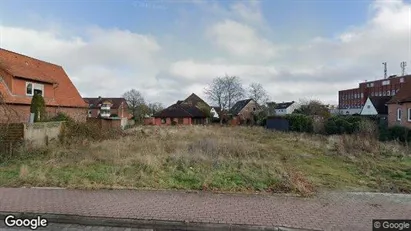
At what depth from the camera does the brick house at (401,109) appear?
27.0 meters

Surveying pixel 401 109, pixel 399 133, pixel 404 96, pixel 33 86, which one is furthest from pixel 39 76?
pixel 404 96

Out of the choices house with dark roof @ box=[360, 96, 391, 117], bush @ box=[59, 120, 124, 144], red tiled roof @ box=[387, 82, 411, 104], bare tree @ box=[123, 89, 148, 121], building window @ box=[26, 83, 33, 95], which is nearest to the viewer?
bush @ box=[59, 120, 124, 144]

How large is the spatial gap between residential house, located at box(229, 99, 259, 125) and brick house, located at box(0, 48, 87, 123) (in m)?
36.7

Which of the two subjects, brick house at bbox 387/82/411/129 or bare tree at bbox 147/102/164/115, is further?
bare tree at bbox 147/102/164/115

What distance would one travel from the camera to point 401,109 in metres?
28.8

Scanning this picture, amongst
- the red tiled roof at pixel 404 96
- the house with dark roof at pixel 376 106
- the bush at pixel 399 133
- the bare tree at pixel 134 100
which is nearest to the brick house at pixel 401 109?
the red tiled roof at pixel 404 96

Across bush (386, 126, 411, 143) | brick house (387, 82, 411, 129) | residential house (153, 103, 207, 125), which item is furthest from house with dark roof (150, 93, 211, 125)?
bush (386, 126, 411, 143)

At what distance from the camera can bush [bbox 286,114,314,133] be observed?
31.4 meters

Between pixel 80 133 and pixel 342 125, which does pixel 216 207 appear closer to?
pixel 80 133

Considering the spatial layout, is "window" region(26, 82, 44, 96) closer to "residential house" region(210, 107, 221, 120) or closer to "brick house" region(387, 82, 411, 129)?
"brick house" region(387, 82, 411, 129)

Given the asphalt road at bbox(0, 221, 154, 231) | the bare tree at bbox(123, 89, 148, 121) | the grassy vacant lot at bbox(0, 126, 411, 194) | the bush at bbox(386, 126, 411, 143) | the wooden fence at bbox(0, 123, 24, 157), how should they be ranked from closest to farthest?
1. the asphalt road at bbox(0, 221, 154, 231)
2. the grassy vacant lot at bbox(0, 126, 411, 194)
3. the wooden fence at bbox(0, 123, 24, 157)
4. the bush at bbox(386, 126, 411, 143)
5. the bare tree at bbox(123, 89, 148, 121)

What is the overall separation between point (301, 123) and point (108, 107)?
202 feet

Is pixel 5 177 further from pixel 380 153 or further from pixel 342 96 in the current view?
pixel 342 96

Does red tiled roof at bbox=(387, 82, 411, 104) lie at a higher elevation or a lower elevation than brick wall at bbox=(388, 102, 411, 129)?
higher
